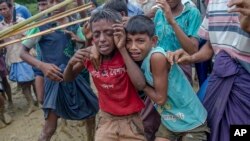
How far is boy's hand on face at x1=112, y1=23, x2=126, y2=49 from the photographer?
2193 mm

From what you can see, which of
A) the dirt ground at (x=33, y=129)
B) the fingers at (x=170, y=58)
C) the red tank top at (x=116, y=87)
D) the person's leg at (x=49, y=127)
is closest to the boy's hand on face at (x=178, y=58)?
the fingers at (x=170, y=58)

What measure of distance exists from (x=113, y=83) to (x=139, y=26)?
375 mm

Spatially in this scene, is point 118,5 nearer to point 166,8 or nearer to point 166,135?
point 166,8

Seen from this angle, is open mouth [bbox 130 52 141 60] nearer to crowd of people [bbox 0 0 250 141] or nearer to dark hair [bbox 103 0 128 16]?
crowd of people [bbox 0 0 250 141]

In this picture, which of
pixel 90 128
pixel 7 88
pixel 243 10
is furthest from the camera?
pixel 7 88

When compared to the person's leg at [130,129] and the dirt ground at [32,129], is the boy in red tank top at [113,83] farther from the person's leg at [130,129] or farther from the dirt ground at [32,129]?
the dirt ground at [32,129]

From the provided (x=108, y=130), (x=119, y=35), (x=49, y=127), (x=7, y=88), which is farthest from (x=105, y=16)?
(x=7, y=88)

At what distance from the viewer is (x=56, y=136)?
4098mm

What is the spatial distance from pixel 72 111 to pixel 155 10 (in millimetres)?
1208

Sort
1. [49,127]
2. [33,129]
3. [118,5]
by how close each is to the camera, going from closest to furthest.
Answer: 1. [118,5]
2. [49,127]
3. [33,129]

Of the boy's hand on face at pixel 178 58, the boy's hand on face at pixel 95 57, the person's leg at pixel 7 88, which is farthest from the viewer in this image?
the person's leg at pixel 7 88

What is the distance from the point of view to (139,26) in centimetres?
222

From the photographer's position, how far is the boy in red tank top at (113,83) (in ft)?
7.48

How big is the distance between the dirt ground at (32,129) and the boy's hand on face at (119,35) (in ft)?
5.63
